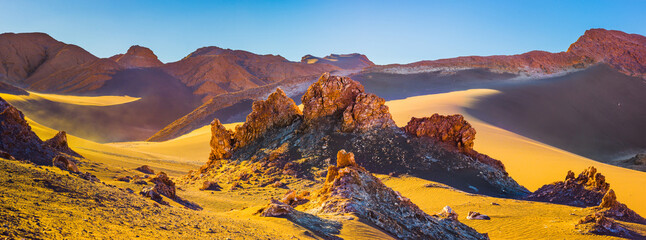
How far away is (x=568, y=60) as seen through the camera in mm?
60031

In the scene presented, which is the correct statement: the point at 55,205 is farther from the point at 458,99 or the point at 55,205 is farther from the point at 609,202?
the point at 458,99

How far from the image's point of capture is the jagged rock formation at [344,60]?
5463 inches

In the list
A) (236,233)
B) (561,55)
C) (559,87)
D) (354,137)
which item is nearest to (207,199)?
(354,137)

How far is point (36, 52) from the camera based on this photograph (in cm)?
7950

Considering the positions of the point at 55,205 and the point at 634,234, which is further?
the point at 634,234

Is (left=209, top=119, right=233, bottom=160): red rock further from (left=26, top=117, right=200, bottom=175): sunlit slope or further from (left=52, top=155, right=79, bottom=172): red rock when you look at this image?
(left=52, top=155, right=79, bottom=172): red rock

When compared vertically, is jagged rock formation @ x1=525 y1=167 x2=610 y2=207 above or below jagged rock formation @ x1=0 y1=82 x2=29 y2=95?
below

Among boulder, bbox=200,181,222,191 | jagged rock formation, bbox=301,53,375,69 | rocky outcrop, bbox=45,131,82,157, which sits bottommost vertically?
boulder, bbox=200,181,222,191

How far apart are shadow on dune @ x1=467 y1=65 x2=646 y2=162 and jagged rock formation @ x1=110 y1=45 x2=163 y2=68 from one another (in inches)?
2668

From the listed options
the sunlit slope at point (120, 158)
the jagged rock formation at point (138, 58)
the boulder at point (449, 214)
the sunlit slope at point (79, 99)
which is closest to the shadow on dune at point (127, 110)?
the sunlit slope at point (79, 99)

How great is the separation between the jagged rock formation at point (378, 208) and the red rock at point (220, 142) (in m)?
11.2

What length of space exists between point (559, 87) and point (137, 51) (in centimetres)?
7838

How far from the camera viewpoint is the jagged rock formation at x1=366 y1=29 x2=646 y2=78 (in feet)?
190

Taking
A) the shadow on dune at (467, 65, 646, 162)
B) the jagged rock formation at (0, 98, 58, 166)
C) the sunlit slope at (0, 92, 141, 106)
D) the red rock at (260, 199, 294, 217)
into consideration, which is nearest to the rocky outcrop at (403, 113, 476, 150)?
the red rock at (260, 199, 294, 217)
